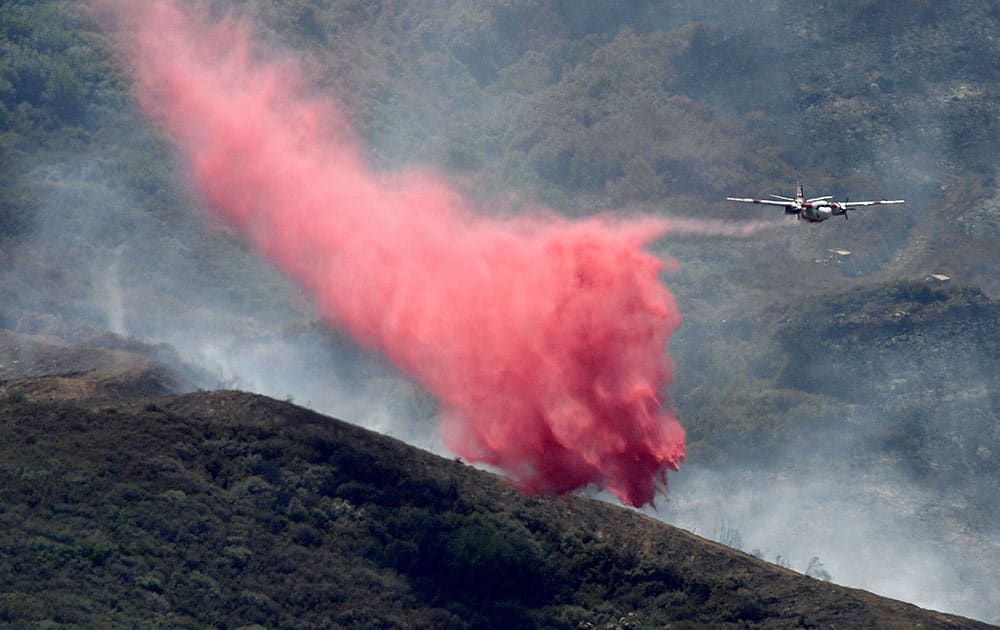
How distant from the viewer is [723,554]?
439 feet

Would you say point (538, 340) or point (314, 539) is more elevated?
point (538, 340)

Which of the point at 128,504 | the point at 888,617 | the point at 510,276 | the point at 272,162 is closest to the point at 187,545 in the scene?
the point at 128,504

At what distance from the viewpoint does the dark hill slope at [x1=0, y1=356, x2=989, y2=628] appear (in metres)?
122

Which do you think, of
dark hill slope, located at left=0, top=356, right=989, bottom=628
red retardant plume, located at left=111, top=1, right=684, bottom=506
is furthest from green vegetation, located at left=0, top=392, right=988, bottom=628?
red retardant plume, located at left=111, top=1, right=684, bottom=506

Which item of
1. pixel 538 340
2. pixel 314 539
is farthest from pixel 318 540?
pixel 538 340

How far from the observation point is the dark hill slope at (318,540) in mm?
122125

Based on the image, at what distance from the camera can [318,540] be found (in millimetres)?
131375

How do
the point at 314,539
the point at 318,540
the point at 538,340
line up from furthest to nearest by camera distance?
the point at 318,540, the point at 314,539, the point at 538,340

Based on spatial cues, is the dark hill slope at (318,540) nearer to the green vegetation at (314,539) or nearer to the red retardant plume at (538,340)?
the green vegetation at (314,539)

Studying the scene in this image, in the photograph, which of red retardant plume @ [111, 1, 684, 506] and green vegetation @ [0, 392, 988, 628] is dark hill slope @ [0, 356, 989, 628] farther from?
red retardant plume @ [111, 1, 684, 506]

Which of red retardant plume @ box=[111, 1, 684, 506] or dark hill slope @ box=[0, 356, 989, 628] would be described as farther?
red retardant plume @ box=[111, 1, 684, 506]

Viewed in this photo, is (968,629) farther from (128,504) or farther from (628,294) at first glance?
(128,504)

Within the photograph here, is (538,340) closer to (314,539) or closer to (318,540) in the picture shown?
(318,540)

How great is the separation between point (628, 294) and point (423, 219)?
1830 inches
